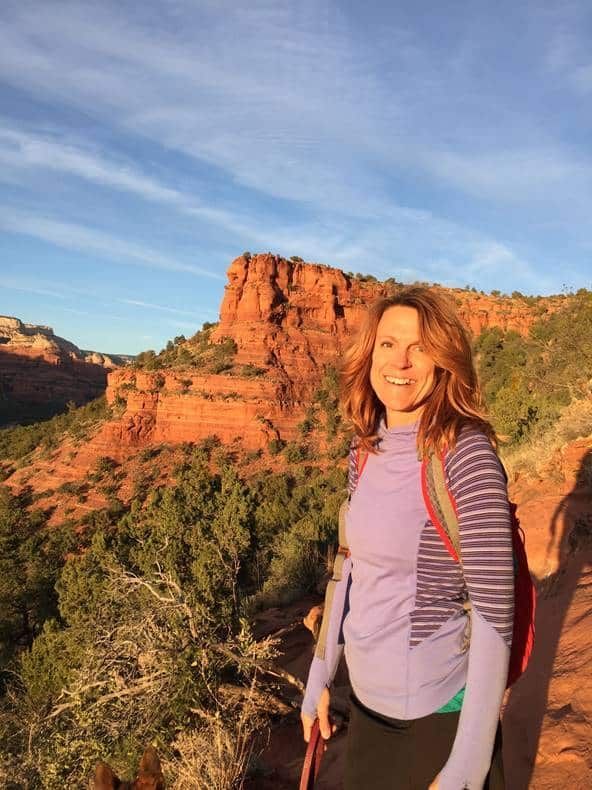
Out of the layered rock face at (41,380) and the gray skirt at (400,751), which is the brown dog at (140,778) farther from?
the layered rock face at (41,380)

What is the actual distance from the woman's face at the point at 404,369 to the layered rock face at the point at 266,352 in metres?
25.9

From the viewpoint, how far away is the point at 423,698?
1297 mm

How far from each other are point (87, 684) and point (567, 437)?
809 cm

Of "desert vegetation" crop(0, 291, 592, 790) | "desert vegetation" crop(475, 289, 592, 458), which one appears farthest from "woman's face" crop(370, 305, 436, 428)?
"desert vegetation" crop(475, 289, 592, 458)

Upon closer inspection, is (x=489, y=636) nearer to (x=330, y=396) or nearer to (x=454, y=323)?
(x=454, y=323)

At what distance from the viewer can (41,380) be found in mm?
74812

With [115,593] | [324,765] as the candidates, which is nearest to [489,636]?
[324,765]

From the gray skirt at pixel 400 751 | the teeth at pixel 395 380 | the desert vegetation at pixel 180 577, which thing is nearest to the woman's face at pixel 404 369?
the teeth at pixel 395 380

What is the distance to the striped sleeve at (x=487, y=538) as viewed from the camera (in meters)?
1.11

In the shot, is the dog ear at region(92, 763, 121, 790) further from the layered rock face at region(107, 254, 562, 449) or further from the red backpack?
the layered rock face at region(107, 254, 562, 449)

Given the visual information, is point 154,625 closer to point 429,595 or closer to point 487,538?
point 429,595

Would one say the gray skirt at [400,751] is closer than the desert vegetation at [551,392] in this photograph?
Yes

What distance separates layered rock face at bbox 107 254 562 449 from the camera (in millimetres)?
32875

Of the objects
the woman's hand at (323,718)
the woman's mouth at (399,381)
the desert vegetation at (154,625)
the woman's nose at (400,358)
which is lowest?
the desert vegetation at (154,625)
